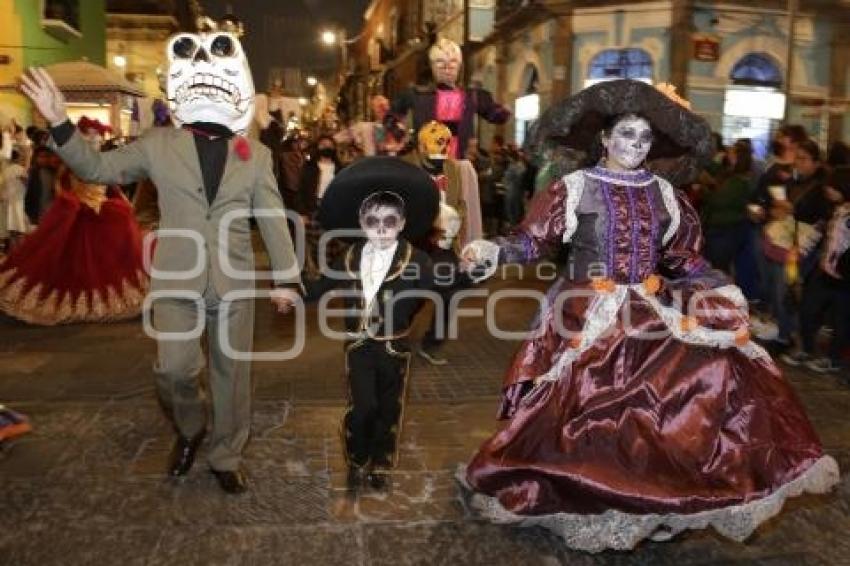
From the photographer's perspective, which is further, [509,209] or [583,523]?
[509,209]

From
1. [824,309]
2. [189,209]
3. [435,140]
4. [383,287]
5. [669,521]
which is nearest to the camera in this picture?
[669,521]

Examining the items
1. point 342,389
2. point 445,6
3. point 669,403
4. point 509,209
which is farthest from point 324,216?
point 445,6

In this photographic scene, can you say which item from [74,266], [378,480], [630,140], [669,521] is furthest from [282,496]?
[74,266]

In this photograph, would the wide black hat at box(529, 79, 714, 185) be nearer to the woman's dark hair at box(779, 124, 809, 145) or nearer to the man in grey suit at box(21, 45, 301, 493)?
the man in grey suit at box(21, 45, 301, 493)

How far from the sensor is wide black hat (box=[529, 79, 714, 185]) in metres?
3.89

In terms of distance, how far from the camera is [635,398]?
12.3 feet

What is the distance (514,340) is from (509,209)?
7929mm

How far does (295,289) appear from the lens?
13.9ft

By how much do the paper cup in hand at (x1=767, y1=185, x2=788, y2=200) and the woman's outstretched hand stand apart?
20.4ft

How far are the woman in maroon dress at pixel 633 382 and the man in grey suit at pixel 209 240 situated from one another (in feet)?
3.76

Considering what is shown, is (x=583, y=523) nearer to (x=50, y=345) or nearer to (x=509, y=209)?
(x=50, y=345)

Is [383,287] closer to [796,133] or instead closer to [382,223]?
[382,223]

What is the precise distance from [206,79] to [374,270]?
47.8 inches

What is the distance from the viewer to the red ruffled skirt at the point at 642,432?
11.6 ft
